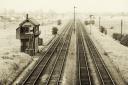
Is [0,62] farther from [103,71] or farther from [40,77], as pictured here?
[103,71]

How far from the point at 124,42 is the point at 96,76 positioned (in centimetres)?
3169

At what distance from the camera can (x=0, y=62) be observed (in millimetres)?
27531

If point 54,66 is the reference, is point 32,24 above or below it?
above

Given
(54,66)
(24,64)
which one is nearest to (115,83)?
(54,66)

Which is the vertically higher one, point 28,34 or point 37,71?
point 28,34

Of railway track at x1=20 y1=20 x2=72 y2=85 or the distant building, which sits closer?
railway track at x1=20 y1=20 x2=72 y2=85

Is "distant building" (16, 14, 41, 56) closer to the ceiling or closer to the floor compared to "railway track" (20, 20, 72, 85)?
closer to the ceiling

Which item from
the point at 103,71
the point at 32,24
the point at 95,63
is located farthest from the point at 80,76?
the point at 32,24

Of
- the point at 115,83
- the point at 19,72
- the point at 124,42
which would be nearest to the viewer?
the point at 115,83

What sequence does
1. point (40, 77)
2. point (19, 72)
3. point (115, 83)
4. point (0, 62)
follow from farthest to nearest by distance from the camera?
point (0, 62)
point (19, 72)
point (40, 77)
point (115, 83)

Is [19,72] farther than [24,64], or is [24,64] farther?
[24,64]

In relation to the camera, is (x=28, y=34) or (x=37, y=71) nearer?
(x=37, y=71)

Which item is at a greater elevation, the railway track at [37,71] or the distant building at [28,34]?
the distant building at [28,34]

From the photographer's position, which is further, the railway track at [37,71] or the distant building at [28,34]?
the distant building at [28,34]
